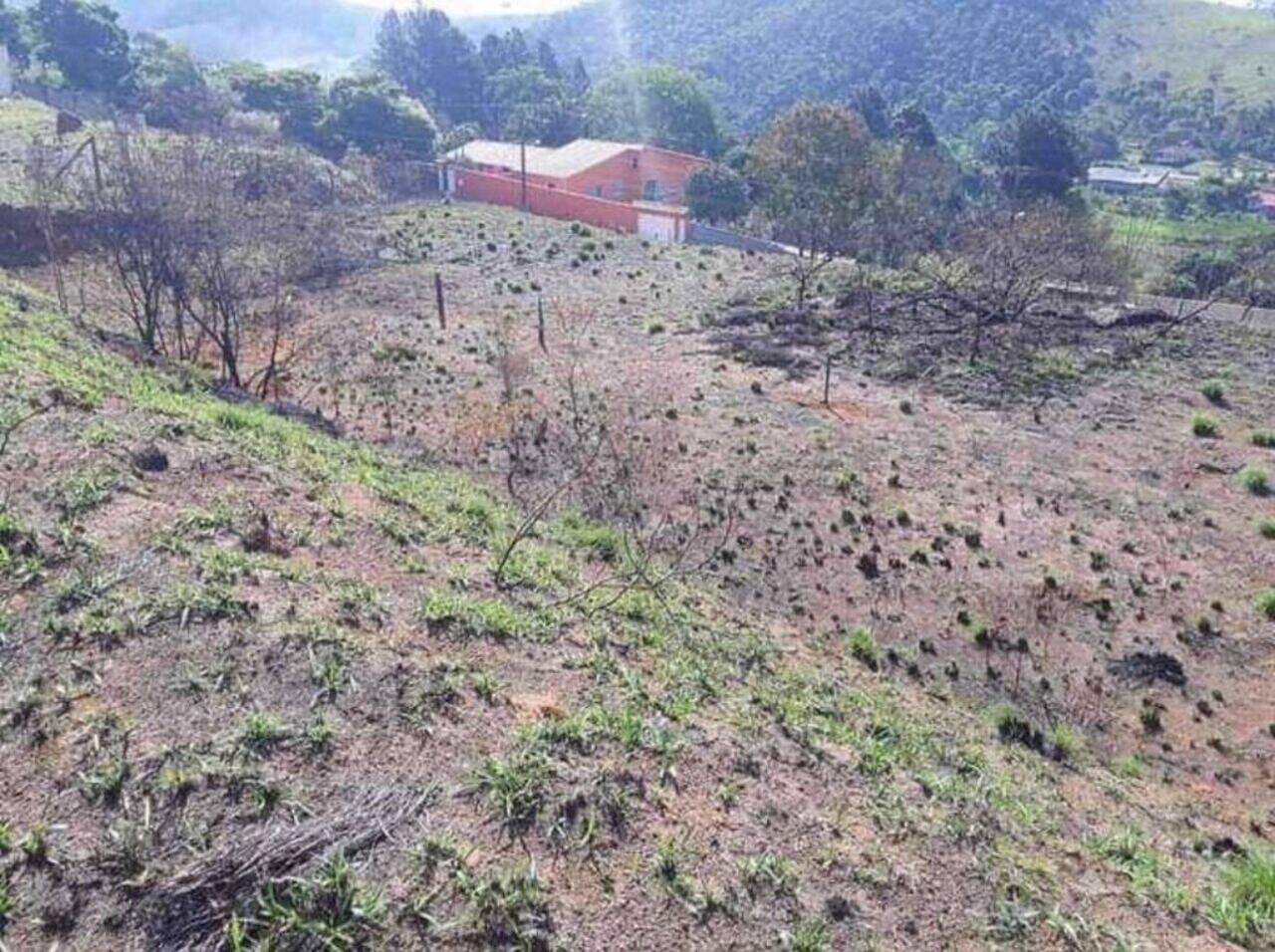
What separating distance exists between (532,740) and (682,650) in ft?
8.71

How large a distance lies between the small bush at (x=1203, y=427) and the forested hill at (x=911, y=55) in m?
59.0

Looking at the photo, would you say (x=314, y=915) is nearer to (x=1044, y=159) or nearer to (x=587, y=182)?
(x=587, y=182)

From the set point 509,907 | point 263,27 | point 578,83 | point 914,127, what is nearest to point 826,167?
point 914,127

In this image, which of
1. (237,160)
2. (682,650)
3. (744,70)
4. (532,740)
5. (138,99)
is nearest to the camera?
(532,740)

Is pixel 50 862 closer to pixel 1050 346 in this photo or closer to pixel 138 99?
pixel 1050 346

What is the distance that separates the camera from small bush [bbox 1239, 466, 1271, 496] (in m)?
14.4

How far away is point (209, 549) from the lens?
6.88m

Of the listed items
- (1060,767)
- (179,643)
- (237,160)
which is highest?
(237,160)

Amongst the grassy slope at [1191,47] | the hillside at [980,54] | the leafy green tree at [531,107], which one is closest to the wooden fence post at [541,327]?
the leafy green tree at [531,107]

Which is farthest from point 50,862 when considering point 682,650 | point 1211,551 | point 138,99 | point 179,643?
point 138,99

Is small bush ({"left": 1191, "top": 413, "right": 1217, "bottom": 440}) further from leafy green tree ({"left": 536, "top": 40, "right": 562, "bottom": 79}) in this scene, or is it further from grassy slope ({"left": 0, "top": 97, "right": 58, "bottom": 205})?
leafy green tree ({"left": 536, "top": 40, "right": 562, "bottom": 79})

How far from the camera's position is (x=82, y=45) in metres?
39.9

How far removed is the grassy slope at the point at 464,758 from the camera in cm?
436

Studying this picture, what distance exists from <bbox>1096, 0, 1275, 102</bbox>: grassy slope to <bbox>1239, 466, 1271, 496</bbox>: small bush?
64.3m
